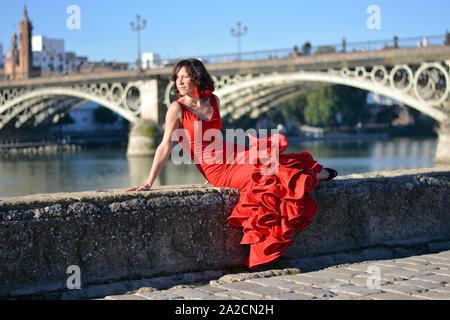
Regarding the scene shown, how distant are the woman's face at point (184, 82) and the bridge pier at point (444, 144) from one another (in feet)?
67.8

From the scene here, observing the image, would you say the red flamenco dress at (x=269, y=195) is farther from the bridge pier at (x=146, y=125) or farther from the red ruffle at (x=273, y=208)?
the bridge pier at (x=146, y=125)

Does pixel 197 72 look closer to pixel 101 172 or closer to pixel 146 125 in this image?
pixel 101 172

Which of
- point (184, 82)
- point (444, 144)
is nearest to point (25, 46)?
point (444, 144)

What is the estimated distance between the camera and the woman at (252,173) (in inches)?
137

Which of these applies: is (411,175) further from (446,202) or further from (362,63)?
(362,63)

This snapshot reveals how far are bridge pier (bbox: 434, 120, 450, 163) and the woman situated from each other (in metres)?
20.6

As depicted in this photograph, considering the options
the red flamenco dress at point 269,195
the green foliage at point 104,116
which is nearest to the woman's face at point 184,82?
the red flamenco dress at point 269,195

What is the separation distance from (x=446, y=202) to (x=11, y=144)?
41392 millimetres

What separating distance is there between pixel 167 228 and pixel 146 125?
30.6 meters

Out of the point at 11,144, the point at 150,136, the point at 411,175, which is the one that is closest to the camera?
the point at 411,175

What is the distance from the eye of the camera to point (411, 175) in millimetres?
4336

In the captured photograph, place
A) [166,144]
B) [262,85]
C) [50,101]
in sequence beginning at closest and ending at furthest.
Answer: [166,144] → [262,85] → [50,101]

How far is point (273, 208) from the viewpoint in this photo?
346cm
